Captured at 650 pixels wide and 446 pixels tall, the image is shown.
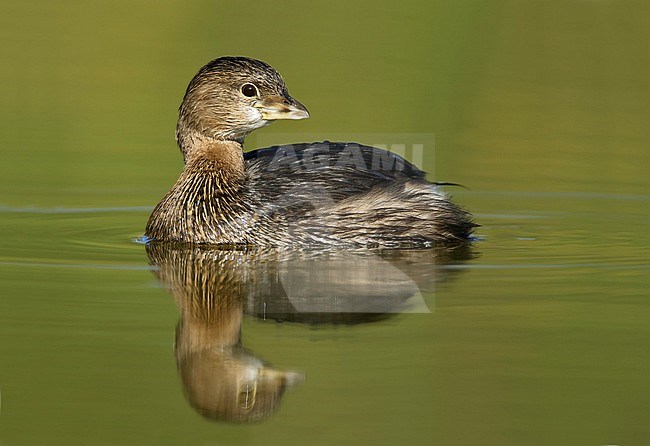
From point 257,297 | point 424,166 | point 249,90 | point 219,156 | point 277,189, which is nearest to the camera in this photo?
point 257,297

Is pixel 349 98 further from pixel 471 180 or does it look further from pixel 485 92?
pixel 471 180

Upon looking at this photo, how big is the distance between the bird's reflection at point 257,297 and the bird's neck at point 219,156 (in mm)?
792

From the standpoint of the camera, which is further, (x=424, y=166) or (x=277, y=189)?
(x=424, y=166)

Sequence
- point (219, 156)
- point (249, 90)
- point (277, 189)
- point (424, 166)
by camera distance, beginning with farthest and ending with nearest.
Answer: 1. point (424, 166)
2. point (219, 156)
3. point (249, 90)
4. point (277, 189)

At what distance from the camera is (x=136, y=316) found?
8055 millimetres

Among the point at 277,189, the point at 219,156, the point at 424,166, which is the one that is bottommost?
the point at 277,189

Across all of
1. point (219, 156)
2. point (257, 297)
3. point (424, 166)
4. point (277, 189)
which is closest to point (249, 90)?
point (219, 156)

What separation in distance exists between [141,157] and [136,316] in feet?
22.8

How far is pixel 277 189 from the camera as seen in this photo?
10.8 meters

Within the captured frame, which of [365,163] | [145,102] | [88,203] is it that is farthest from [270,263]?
[145,102]

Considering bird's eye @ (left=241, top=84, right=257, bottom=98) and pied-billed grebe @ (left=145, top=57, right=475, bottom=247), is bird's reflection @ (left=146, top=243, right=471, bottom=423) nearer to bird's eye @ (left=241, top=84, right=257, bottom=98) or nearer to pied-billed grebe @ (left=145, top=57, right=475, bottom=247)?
pied-billed grebe @ (left=145, top=57, right=475, bottom=247)

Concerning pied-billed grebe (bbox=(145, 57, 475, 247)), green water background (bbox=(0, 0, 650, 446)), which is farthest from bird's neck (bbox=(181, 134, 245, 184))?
green water background (bbox=(0, 0, 650, 446))

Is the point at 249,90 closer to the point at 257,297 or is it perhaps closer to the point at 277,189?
the point at 277,189

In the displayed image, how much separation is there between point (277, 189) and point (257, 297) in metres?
2.30
